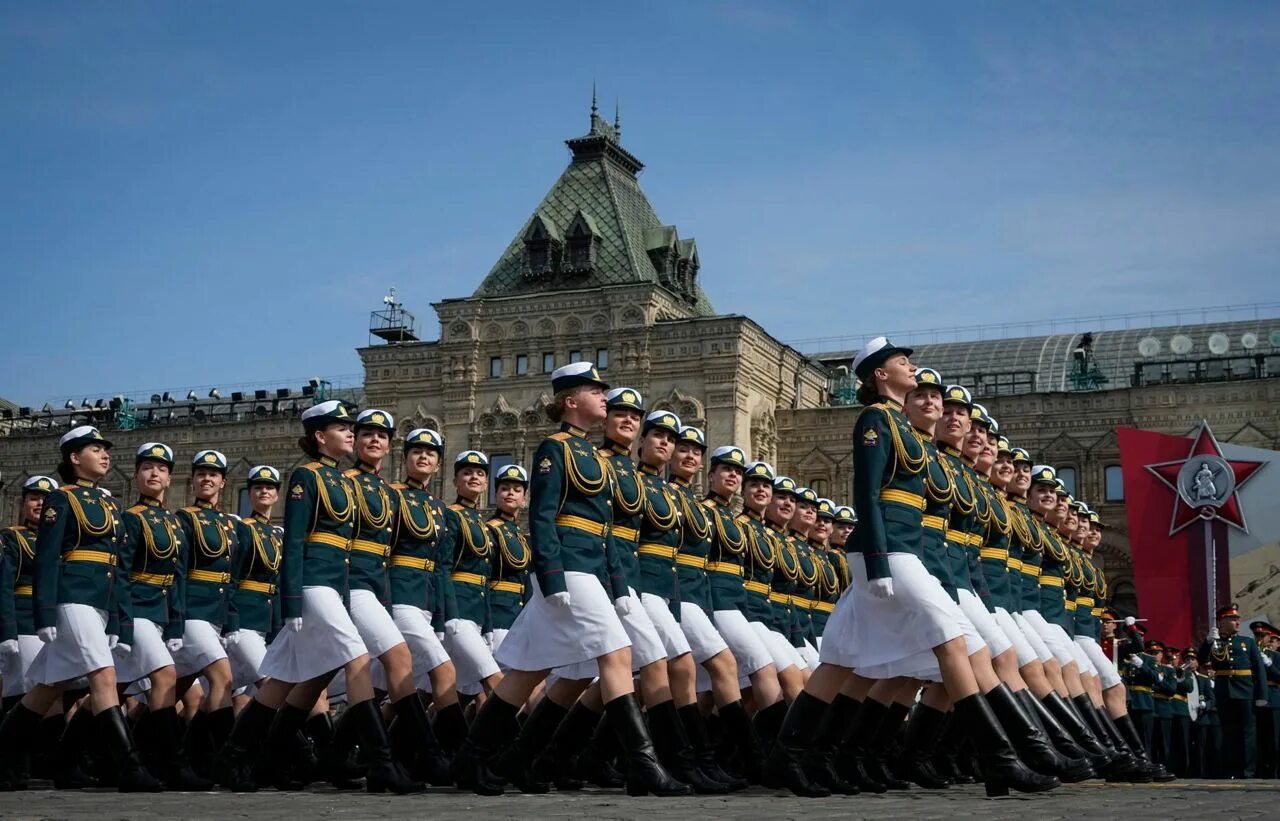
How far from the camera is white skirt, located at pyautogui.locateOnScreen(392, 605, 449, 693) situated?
11047 mm

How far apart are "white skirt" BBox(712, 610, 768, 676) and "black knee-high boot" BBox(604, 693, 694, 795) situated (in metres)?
2.67

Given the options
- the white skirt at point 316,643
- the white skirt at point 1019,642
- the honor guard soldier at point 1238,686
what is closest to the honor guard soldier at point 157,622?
the white skirt at point 316,643

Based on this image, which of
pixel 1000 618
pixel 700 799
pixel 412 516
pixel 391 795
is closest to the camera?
pixel 700 799

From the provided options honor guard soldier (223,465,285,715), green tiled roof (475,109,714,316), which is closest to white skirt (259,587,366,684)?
honor guard soldier (223,465,285,715)

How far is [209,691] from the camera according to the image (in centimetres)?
1216

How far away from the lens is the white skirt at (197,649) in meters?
12.2

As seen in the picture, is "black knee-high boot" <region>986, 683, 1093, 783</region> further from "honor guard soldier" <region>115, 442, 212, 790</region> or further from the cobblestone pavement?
"honor guard soldier" <region>115, 442, 212, 790</region>

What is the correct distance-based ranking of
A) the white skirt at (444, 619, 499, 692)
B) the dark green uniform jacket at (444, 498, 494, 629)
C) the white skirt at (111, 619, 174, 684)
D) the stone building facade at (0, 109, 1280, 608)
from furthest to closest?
the stone building facade at (0, 109, 1280, 608), the dark green uniform jacket at (444, 498, 494, 629), the white skirt at (444, 619, 499, 692), the white skirt at (111, 619, 174, 684)

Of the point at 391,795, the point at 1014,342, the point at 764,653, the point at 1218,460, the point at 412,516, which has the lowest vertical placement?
the point at 391,795

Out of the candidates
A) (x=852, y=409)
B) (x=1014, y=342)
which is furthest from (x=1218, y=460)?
(x=1014, y=342)

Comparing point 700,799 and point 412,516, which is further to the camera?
point 412,516

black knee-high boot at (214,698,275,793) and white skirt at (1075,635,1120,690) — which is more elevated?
white skirt at (1075,635,1120,690)

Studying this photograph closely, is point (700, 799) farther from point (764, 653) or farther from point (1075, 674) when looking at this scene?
point (1075, 674)

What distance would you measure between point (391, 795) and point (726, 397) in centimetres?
3366
